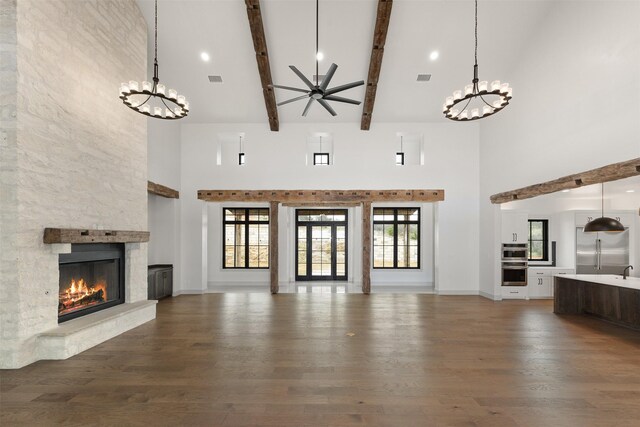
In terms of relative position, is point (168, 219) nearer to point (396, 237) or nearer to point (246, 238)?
point (246, 238)

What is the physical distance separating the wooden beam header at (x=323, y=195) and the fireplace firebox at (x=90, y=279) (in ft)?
11.0

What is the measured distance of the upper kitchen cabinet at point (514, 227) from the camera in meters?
8.04

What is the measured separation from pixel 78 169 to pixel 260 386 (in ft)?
12.8

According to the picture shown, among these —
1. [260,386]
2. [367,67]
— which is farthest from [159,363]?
[367,67]

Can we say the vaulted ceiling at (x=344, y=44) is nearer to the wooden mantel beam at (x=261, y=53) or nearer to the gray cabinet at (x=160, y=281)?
the wooden mantel beam at (x=261, y=53)

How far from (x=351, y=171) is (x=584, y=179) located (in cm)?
509

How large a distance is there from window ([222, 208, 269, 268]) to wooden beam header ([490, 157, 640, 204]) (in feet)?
23.0

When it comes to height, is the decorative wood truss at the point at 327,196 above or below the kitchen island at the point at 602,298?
above

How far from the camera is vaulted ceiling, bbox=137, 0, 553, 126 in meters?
6.10

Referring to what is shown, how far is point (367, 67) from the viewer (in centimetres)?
722

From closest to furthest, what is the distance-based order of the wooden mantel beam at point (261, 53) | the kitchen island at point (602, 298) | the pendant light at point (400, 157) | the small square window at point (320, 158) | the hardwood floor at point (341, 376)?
the hardwood floor at point (341, 376) → the kitchen island at point (602, 298) → the wooden mantel beam at point (261, 53) → the pendant light at point (400, 157) → the small square window at point (320, 158)

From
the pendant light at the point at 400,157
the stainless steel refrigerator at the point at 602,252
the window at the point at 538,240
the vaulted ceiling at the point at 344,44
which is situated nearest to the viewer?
the vaulted ceiling at the point at 344,44

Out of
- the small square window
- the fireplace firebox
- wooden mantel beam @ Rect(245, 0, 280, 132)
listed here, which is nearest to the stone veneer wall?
the fireplace firebox

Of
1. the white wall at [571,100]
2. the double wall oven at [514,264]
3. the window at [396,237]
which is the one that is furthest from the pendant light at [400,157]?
the double wall oven at [514,264]
